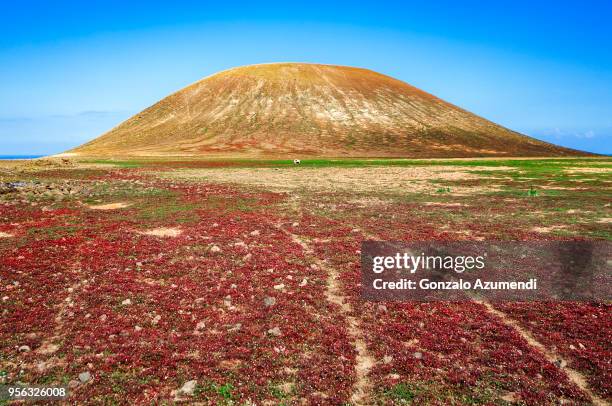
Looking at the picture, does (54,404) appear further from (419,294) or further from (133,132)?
(133,132)

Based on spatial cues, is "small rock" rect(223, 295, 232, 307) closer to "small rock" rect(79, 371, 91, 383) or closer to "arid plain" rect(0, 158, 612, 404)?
"arid plain" rect(0, 158, 612, 404)

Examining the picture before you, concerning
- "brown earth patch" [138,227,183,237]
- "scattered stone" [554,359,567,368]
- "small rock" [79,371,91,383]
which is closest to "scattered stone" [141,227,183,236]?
"brown earth patch" [138,227,183,237]

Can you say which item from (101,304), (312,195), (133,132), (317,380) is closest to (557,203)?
Answer: (312,195)

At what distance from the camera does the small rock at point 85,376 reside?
7.85 meters

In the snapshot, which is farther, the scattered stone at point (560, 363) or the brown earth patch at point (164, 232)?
the brown earth patch at point (164, 232)

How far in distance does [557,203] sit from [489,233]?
48.9 ft

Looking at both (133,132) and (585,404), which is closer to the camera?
(585,404)

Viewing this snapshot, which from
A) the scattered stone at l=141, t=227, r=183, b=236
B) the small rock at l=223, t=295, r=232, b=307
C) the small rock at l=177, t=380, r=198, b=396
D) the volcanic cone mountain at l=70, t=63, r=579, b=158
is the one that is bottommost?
the small rock at l=177, t=380, r=198, b=396

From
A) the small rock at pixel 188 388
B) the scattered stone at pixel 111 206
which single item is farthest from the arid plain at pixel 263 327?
the scattered stone at pixel 111 206

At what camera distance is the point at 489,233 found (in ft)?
67.3

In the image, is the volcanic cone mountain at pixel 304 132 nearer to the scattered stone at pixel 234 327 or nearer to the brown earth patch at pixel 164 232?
the brown earth patch at pixel 164 232

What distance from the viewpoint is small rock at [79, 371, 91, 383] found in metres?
7.85

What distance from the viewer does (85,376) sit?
7.93 m

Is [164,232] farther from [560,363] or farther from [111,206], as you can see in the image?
[560,363]
